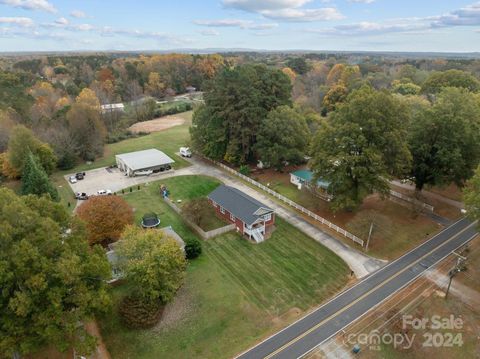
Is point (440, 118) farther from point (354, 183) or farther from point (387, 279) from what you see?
point (387, 279)

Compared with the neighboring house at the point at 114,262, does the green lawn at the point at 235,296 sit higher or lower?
lower

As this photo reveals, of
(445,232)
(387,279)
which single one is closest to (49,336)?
(387,279)

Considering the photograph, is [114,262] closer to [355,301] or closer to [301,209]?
[355,301]

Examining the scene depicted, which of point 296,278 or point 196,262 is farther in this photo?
point 196,262

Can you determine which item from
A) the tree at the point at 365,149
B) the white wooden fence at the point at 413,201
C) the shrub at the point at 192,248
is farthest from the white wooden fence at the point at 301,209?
the shrub at the point at 192,248

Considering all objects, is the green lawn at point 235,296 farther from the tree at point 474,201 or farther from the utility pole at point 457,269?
the tree at point 474,201

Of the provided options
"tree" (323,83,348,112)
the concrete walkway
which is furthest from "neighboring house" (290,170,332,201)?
"tree" (323,83,348,112)
